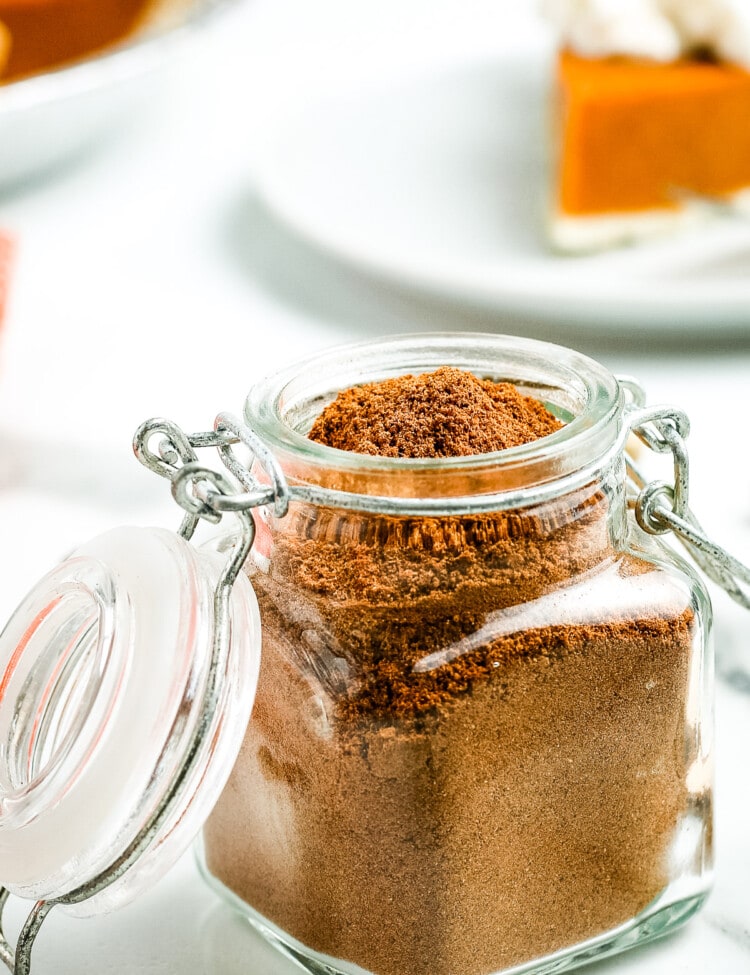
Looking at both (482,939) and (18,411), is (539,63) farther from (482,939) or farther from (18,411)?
(482,939)

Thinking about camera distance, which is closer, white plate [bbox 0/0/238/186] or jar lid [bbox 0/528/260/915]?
jar lid [bbox 0/528/260/915]

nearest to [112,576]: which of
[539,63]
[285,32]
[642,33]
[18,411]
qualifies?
[18,411]

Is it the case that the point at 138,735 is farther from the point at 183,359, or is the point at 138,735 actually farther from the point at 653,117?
the point at 653,117

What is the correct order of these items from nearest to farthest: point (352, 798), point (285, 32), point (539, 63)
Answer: point (352, 798) < point (539, 63) < point (285, 32)

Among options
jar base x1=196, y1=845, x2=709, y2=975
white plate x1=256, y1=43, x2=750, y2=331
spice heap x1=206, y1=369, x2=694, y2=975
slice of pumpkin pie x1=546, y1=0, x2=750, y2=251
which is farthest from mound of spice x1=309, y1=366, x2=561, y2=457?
slice of pumpkin pie x1=546, y1=0, x2=750, y2=251

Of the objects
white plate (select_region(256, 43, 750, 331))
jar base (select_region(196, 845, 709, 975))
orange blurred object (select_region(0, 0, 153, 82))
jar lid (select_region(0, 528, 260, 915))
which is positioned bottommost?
jar base (select_region(196, 845, 709, 975))

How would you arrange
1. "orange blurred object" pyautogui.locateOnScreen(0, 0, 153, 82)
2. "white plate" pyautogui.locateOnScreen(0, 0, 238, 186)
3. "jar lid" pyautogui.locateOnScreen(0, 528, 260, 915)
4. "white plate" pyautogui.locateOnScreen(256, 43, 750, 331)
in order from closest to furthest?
"jar lid" pyautogui.locateOnScreen(0, 528, 260, 915), "white plate" pyautogui.locateOnScreen(256, 43, 750, 331), "white plate" pyautogui.locateOnScreen(0, 0, 238, 186), "orange blurred object" pyautogui.locateOnScreen(0, 0, 153, 82)

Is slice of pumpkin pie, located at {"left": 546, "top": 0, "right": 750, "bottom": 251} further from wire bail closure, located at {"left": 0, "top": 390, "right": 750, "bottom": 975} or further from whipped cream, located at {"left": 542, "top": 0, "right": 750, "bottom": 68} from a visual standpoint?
wire bail closure, located at {"left": 0, "top": 390, "right": 750, "bottom": 975}

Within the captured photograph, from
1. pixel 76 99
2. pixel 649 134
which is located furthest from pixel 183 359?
pixel 649 134
